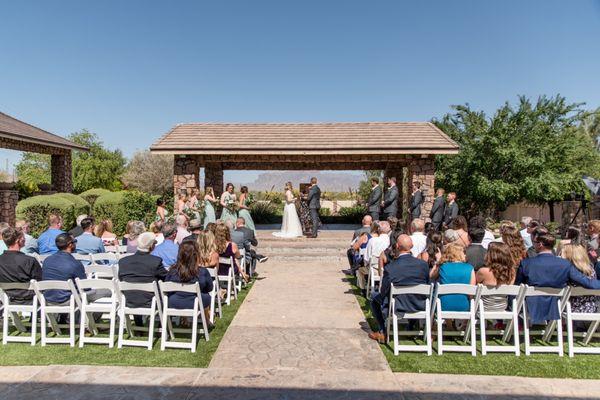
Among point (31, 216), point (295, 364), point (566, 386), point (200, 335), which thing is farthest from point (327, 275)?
point (31, 216)

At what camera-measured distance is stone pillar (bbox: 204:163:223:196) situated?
17.1m

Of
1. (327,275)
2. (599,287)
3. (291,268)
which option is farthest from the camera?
(291,268)

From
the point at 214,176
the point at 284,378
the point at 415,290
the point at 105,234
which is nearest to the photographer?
the point at 284,378

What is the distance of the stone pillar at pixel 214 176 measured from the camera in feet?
56.2

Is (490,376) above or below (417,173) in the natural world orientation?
below

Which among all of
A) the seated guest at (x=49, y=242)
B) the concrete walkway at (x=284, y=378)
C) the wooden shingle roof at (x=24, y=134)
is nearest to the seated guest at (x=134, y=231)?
the seated guest at (x=49, y=242)

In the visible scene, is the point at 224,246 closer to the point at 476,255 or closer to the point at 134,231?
the point at 134,231

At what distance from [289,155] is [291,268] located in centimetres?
573

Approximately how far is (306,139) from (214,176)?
14.4ft

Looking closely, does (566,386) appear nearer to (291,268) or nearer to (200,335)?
(200,335)

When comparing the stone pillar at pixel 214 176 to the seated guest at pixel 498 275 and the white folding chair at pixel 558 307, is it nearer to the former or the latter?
the seated guest at pixel 498 275

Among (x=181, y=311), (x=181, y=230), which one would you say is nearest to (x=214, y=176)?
(x=181, y=230)

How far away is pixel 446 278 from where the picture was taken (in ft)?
17.7

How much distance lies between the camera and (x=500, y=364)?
474cm
